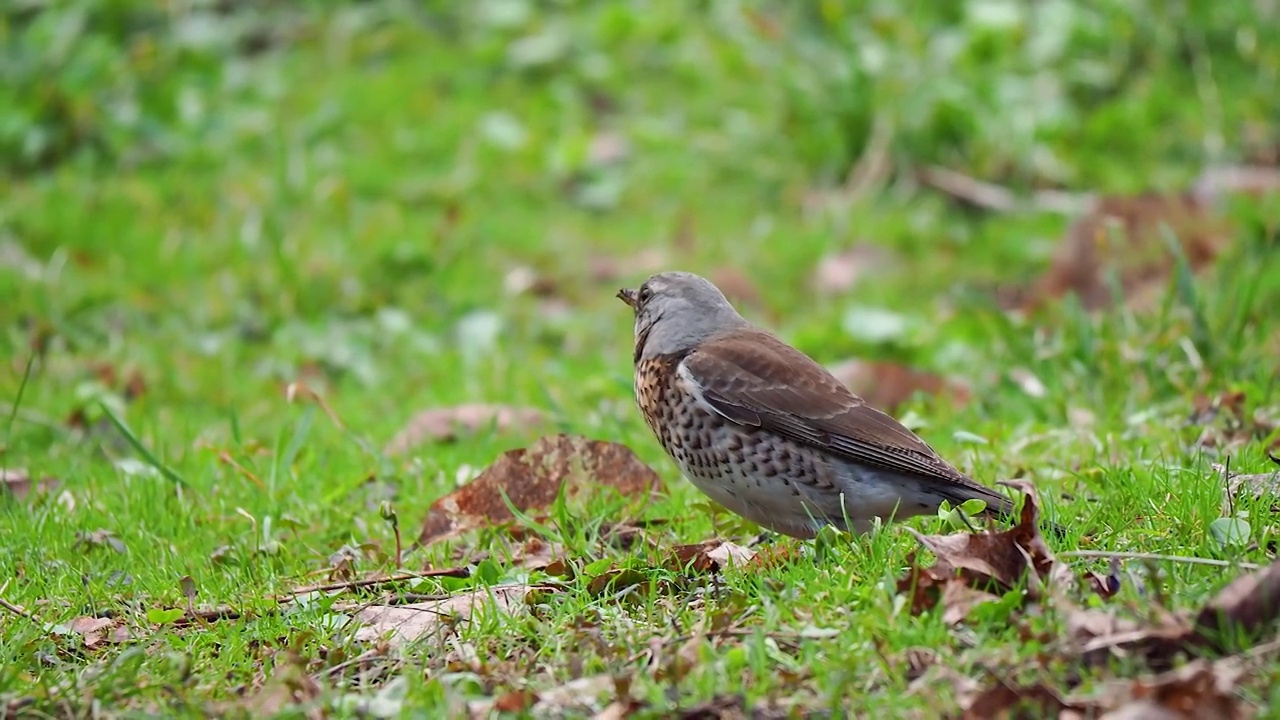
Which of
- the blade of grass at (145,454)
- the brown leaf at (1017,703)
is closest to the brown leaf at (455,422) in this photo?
the blade of grass at (145,454)

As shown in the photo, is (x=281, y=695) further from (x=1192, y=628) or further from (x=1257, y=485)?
(x=1257, y=485)

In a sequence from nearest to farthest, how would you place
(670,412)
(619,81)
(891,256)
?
1. (670,412)
2. (891,256)
3. (619,81)

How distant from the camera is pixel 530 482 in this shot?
198 inches

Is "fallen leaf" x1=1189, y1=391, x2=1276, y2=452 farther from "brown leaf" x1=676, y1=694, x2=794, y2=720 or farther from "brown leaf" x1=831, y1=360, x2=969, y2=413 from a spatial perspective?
"brown leaf" x1=676, y1=694, x2=794, y2=720

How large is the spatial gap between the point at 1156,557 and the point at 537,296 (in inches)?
212

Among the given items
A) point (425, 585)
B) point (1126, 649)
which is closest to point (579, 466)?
point (425, 585)

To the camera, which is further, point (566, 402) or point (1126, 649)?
point (566, 402)

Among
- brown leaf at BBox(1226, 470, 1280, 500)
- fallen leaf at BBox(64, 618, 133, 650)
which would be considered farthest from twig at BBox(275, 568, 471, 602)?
brown leaf at BBox(1226, 470, 1280, 500)

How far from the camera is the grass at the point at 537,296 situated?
3.84 metres

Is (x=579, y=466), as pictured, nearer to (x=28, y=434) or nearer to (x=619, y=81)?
(x=28, y=434)

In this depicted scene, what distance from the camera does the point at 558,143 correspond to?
10.2m

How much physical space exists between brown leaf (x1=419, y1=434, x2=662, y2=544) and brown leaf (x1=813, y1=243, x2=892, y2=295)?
3689 mm

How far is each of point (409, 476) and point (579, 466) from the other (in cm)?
87

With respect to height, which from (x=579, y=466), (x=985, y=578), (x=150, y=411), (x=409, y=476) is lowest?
(x=150, y=411)
